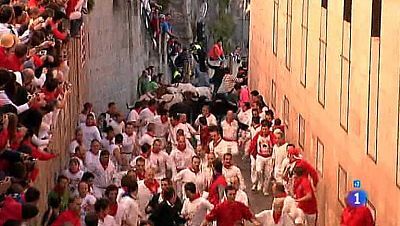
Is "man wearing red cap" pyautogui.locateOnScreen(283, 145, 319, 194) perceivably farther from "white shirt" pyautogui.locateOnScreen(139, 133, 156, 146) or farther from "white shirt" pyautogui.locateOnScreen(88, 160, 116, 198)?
"white shirt" pyautogui.locateOnScreen(88, 160, 116, 198)

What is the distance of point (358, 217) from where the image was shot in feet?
53.7

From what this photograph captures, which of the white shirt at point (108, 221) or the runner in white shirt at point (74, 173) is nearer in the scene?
the white shirt at point (108, 221)

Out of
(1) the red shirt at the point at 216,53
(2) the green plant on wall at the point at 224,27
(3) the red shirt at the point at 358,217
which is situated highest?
(3) the red shirt at the point at 358,217

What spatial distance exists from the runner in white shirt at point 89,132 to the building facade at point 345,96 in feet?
13.2

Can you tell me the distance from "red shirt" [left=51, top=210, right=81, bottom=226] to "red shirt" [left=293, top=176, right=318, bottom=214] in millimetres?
5113

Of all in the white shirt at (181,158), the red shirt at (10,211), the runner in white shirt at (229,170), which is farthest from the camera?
the white shirt at (181,158)

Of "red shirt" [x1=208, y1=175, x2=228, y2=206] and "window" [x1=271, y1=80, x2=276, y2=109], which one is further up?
"red shirt" [x1=208, y1=175, x2=228, y2=206]

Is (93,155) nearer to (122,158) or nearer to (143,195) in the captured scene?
(143,195)

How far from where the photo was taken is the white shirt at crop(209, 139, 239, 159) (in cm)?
2380

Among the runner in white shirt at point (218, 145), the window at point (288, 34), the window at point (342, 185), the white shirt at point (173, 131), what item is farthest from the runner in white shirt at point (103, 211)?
the window at point (288, 34)

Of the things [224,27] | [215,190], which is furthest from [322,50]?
[224,27]

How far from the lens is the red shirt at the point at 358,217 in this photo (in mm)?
16359

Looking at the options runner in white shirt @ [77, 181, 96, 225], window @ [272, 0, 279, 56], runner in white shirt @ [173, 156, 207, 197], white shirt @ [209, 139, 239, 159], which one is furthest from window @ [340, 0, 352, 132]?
window @ [272, 0, 279, 56]

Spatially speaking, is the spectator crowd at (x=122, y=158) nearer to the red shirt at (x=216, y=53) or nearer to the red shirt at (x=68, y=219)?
the red shirt at (x=68, y=219)
